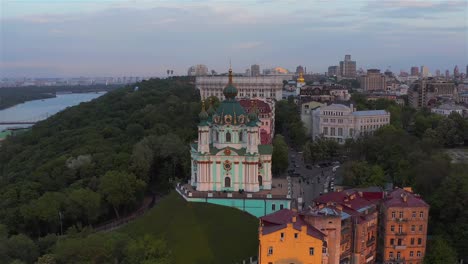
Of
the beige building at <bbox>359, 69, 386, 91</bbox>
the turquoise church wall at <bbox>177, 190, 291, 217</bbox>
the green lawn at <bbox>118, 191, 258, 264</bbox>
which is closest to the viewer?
the green lawn at <bbox>118, 191, 258, 264</bbox>

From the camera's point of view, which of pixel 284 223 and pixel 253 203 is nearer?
pixel 284 223

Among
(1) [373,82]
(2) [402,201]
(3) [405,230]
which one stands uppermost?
(1) [373,82]

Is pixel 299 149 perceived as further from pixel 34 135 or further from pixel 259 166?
pixel 34 135

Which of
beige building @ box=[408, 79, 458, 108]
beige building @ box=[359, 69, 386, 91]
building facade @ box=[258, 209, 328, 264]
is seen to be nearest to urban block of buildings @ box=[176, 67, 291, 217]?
building facade @ box=[258, 209, 328, 264]

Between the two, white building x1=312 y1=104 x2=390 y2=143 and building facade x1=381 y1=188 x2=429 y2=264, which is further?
white building x1=312 y1=104 x2=390 y2=143

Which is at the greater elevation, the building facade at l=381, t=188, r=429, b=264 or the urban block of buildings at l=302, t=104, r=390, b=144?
the urban block of buildings at l=302, t=104, r=390, b=144

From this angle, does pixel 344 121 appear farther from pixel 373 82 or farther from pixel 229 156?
pixel 373 82

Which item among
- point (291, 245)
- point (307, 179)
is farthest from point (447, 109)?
point (291, 245)

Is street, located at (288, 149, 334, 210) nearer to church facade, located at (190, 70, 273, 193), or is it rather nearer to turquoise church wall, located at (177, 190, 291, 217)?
turquoise church wall, located at (177, 190, 291, 217)
